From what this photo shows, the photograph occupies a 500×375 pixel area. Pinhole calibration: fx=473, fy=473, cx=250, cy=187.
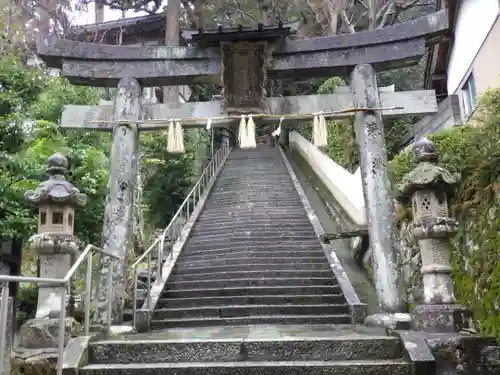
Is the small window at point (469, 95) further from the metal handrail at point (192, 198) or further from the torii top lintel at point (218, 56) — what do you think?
the metal handrail at point (192, 198)

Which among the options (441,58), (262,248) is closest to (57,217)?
(262,248)

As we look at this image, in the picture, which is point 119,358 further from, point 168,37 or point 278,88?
point 278,88

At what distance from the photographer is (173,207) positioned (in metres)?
18.6

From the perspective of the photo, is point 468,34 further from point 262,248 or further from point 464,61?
point 262,248

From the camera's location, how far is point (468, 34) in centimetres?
1335

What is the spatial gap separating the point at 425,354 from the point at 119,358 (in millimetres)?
3438

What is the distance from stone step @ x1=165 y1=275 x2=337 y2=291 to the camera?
30.2ft

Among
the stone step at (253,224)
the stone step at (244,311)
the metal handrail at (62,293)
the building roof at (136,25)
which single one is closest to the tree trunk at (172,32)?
the building roof at (136,25)

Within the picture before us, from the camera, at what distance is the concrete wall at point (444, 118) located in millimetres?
13866

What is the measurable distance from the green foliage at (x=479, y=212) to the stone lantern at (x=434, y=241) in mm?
696

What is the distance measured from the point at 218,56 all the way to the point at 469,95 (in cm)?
819

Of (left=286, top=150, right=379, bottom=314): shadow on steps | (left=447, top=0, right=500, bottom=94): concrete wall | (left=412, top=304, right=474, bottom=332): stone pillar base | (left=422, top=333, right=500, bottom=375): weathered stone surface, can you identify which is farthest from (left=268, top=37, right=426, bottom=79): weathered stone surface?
(left=422, top=333, right=500, bottom=375): weathered stone surface

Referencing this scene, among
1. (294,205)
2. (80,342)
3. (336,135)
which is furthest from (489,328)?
(336,135)

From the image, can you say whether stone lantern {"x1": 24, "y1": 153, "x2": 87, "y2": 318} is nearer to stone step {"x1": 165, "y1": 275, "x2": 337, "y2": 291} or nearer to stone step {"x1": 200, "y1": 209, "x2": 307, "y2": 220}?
stone step {"x1": 165, "y1": 275, "x2": 337, "y2": 291}
